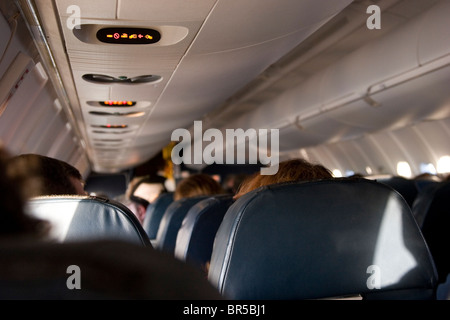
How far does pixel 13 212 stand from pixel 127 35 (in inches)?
147

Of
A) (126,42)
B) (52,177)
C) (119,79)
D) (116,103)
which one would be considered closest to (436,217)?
(126,42)

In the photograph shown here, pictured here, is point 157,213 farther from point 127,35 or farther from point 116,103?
point 116,103

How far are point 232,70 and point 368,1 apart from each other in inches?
80.7

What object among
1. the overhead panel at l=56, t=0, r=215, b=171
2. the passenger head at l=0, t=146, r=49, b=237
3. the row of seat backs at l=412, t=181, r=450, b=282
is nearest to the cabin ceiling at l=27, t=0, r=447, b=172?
the overhead panel at l=56, t=0, r=215, b=171

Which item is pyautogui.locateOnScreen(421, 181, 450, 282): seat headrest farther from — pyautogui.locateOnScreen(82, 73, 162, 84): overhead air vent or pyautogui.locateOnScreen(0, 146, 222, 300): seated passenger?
pyautogui.locateOnScreen(0, 146, 222, 300): seated passenger

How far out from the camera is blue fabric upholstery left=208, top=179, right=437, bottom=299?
2.02 meters

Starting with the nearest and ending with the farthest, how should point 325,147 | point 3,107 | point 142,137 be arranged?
point 3,107, point 142,137, point 325,147

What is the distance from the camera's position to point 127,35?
433 cm

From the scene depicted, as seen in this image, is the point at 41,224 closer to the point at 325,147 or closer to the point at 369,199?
the point at 369,199

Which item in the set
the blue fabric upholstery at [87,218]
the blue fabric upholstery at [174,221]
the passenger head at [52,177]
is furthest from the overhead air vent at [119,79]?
the blue fabric upholstery at [87,218]

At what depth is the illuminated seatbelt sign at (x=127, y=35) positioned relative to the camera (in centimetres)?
429

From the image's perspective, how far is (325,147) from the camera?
57.6ft

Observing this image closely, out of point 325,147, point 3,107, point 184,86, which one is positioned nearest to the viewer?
point 3,107

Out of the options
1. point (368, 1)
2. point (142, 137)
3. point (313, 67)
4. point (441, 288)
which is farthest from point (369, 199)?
point (142, 137)
